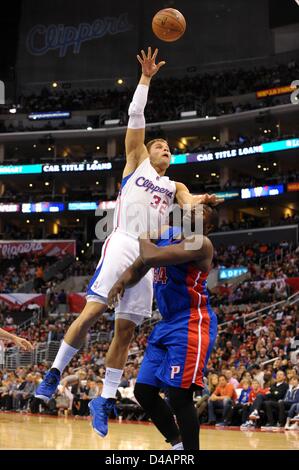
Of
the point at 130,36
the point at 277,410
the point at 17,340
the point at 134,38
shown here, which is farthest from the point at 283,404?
the point at 130,36

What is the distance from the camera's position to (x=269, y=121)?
37.3 m

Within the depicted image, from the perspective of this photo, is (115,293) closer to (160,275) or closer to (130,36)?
(160,275)

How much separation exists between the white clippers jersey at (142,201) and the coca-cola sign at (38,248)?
33508 mm

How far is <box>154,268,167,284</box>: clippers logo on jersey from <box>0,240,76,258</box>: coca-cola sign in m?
34.1

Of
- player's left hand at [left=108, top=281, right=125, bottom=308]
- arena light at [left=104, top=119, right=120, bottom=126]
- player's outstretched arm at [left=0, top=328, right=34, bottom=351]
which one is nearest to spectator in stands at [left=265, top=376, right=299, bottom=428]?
player's outstretched arm at [left=0, top=328, right=34, bottom=351]

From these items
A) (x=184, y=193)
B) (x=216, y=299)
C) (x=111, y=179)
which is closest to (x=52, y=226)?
(x=111, y=179)

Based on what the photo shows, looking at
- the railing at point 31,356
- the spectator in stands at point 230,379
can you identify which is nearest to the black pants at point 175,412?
the spectator in stands at point 230,379

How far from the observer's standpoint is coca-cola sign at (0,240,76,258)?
131 feet

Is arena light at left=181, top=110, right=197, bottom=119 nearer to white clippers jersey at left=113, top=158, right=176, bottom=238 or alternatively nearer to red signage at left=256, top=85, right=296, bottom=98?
red signage at left=256, top=85, right=296, bottom=98

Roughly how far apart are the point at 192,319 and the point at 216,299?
891 inches

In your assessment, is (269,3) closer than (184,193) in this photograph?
No

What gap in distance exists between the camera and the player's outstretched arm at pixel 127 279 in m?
5.37

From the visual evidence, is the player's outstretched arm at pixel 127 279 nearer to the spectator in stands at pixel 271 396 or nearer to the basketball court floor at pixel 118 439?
the basketball court floor at pixel 118 439

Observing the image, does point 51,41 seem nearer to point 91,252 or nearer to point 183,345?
point 91,252
